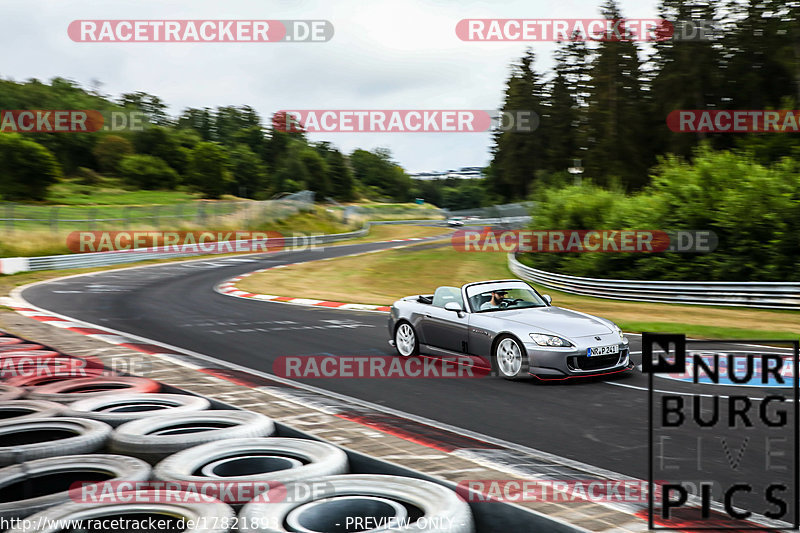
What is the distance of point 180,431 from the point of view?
574cm

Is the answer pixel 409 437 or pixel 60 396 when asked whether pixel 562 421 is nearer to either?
pixel 409 437

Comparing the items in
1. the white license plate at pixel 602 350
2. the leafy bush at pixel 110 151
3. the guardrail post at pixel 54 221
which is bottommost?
the white license plate at pixel 602 350

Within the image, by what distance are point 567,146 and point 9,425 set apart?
7603cm

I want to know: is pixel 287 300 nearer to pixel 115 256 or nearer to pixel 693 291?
pixel 693 291

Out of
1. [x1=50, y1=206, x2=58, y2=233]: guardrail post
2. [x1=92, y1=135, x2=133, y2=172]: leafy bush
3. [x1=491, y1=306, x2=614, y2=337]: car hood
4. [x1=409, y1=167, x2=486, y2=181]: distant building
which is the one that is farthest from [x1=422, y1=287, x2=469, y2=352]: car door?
[x1=409, y1=167, x2=486, y2=181]: distant building

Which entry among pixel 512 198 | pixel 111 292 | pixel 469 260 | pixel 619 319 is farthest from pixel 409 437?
pixel 512 198

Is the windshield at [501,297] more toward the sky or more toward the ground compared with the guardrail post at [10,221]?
more toward the ground

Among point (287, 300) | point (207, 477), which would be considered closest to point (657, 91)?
point (287, 300)

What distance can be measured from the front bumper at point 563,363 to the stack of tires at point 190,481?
413 centimetres

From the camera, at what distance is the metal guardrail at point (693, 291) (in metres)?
18.6

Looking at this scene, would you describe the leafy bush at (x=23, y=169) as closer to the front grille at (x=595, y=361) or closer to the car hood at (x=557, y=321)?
the car hood at (x=557, y=321)

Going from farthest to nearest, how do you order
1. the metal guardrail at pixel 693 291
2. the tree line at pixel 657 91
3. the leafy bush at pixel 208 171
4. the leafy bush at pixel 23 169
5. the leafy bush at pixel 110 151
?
the leafy bush at pixel 208 171, the leafy bush at pixel 110 151, the leafy bush at pixel 23 169, the tree line at pixel 657 91, the metal guardrail at pixel 693 291

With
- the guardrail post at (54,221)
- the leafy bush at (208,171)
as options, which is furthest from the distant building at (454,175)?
the guardrail post at (54,221)

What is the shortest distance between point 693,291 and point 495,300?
12.7m
